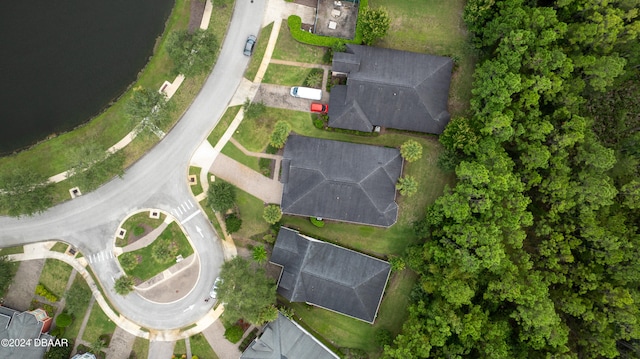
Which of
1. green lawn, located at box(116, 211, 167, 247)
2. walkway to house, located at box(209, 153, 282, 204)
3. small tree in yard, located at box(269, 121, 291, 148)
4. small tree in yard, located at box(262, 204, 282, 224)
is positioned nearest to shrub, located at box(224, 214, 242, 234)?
small tree in yard, located at box(262, 204, 282, 224)

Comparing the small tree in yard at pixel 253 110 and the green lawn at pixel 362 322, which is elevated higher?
the small tree in yard at pixel 253 110

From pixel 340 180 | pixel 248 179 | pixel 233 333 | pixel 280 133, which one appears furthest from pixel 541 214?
pixel 233 333

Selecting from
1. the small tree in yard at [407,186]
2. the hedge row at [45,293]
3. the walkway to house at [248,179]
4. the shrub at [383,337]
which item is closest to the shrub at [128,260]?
the hedge row at [45,293]

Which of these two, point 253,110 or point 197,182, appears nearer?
point 253,110

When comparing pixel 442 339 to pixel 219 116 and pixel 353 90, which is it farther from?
pixel 219 116

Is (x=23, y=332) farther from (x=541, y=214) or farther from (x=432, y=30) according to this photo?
(x=541, y=214)

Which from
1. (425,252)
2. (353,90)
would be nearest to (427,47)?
(353,90)

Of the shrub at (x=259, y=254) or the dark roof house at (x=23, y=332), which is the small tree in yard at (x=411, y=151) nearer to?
the shrub at (x=259, y=254)
